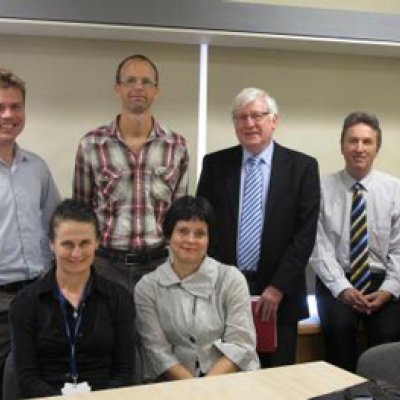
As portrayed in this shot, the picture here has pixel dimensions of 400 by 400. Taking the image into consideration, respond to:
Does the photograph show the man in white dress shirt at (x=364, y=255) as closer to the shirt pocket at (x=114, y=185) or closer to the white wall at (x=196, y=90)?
the white wall at (x=196, y=90)

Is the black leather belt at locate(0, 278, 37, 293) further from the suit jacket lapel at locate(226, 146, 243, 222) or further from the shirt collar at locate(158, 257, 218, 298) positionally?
the suit jacket lapel at locate(226, 146, 243, 222)

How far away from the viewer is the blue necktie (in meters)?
2.87

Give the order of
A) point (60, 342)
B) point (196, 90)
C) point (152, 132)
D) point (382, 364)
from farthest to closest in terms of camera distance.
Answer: point (196, 90) → point (152, 132) → point (60, 342) → point (382, 364)

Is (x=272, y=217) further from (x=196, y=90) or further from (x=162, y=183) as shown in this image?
(x=196, y=90)

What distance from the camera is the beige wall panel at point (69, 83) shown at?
3420 millimetres

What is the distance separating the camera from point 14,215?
8.71 feet

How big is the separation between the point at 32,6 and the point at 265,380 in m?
2.20

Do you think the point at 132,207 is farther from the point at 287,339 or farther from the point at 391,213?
the point at 391,213

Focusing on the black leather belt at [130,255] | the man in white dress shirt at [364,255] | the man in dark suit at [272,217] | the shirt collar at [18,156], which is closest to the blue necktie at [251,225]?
the man in dark suit at [272,217]

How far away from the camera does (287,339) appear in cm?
291

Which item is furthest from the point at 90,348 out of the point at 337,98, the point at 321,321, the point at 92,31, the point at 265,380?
the point at 337,98

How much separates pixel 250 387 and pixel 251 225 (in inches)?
46.5

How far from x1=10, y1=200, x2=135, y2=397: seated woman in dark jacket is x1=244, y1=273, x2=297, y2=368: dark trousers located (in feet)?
2.48

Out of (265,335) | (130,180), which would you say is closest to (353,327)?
(265,335)
